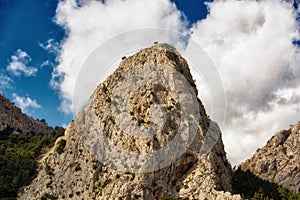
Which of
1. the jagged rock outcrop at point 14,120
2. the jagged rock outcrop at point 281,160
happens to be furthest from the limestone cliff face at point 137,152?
the jagged rock outcrop at point 14,120

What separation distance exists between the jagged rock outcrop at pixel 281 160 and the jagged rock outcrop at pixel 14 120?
10002cm

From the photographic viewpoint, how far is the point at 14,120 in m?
165

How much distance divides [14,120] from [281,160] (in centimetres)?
11546

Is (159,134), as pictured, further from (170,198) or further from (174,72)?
(174,72)

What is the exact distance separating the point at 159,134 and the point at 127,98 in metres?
16.8

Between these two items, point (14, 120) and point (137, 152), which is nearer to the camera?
point (137, 152)

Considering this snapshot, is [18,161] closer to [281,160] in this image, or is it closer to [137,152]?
[137,152]

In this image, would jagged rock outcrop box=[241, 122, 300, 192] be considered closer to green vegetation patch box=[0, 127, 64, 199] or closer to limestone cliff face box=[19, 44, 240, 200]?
limestone cliff face box=[19, 44, 240, 200]

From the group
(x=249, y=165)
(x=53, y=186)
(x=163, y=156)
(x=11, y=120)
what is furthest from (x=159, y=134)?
(x=11, y=120)

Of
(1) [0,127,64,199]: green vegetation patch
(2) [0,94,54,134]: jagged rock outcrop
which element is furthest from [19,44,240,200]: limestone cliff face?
(2) [0,94,54,134]: jagged rock outcrop

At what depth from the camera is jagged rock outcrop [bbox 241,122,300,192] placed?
443 feet

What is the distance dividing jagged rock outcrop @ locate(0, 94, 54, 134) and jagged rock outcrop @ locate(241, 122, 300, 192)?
100 m

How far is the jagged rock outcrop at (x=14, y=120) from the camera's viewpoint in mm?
157950

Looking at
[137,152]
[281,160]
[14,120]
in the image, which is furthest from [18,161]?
[281,160]
